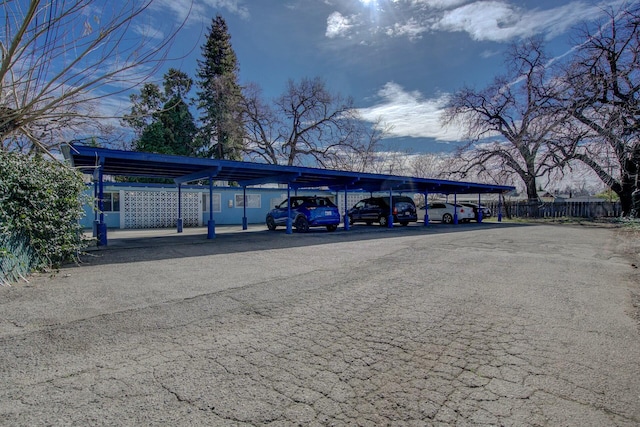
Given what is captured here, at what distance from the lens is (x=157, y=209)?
21547mm

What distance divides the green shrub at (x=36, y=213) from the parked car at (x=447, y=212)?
22.2 m

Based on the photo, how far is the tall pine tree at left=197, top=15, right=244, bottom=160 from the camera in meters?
33.0

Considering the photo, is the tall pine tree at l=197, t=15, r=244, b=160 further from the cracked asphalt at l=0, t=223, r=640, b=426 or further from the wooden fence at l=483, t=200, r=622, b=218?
the cracked asphalt at l=0, t=223, r=640, b=426

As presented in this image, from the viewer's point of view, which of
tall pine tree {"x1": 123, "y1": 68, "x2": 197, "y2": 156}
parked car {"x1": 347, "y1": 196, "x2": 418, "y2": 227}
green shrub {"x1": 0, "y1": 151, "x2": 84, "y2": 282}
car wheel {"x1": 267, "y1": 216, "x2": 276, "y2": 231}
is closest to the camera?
green shrub {"x1": 0, "y1": 151, "x2": 84, "y2": 282}

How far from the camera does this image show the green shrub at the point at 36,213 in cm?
602

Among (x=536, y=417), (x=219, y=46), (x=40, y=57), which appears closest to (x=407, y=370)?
(x=536, y=417)

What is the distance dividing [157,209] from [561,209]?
31.7 metres

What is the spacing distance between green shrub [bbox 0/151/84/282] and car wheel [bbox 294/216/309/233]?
933 cm

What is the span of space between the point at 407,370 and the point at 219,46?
40199 mm

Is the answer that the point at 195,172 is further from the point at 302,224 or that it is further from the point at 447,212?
the point at 447,212

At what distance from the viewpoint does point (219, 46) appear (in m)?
36.5

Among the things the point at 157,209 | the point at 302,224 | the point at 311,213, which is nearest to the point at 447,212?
the point at 311,213

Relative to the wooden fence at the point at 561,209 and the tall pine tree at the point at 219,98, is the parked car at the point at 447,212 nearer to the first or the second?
the wooden fence at the point at 561,209

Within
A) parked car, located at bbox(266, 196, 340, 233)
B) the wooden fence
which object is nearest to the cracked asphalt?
parked car, located at bbox(266, 196, 340, 233)
